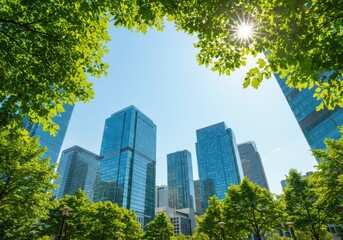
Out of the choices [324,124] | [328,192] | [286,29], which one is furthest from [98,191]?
[286,29]

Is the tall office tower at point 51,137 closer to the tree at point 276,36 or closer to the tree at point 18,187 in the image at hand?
the tree at point 18,187

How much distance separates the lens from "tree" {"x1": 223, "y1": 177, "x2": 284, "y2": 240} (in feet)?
74.0

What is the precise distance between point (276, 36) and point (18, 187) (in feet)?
62.6

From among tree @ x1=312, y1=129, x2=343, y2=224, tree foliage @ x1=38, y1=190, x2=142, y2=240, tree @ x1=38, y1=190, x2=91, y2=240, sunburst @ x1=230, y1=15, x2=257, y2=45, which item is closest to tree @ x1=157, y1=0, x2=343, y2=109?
sunburst @ x1=230, y1=15, x2=257, y2=45

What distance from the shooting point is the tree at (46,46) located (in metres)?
5.79

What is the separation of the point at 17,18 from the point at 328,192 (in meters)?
22.8

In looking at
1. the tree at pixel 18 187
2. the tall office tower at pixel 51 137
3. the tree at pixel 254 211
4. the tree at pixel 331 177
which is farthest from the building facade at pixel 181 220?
the tree at pixel 18 187

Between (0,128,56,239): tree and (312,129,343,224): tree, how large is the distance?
23404 mm

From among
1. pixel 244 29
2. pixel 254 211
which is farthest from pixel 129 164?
pixel 244 29

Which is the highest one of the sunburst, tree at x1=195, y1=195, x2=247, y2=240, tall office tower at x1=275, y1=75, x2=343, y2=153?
tall office tower at x1=275, y1=75, x2=343, y2=153

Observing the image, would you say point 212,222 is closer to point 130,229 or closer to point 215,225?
point 215,225

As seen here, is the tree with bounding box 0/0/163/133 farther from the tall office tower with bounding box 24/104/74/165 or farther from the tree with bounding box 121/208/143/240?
the tall office tower with bounding box 24/104/74/165

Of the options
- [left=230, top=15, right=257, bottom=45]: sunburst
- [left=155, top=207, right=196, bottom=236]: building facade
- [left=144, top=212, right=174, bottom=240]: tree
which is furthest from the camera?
[left=155, top=207, right=196, bottom=236]: building facade

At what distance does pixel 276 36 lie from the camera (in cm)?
542
